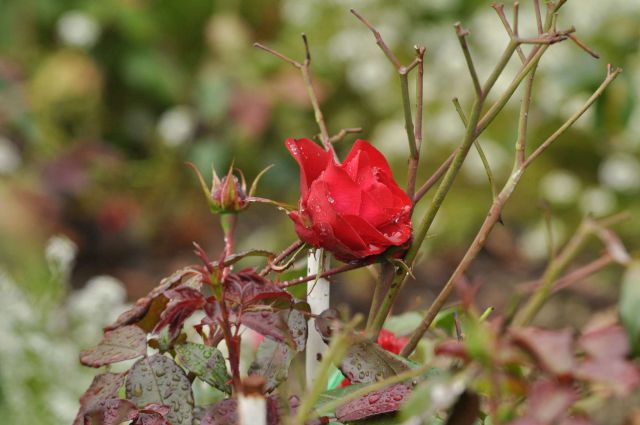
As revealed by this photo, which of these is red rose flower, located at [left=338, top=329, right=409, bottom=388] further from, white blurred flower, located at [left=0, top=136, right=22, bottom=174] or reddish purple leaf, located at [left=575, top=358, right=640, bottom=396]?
white blurred flower, located at [left=0, top=136, right=22, bottom=174]

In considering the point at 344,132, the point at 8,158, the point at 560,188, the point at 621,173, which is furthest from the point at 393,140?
the point at 344,132

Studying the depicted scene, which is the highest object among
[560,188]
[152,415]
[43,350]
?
[560,188]

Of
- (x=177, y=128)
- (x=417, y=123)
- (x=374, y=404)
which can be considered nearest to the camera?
(x=374, y=404)

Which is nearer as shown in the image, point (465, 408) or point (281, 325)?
point (465, 408)

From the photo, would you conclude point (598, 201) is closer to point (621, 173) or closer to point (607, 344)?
point (621, 173)

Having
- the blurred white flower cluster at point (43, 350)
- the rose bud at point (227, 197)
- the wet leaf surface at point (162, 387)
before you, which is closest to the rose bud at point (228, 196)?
the rose bud at point (227, 197)

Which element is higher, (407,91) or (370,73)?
(370,73)

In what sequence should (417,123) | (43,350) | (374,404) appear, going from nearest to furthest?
(374,404) < (417,123) < (43,350)

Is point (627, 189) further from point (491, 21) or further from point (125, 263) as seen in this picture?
point (125, 263)

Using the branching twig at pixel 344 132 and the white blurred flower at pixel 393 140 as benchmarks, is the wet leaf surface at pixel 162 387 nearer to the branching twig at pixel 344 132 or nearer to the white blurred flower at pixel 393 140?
the branching twig at pixel 344 132
